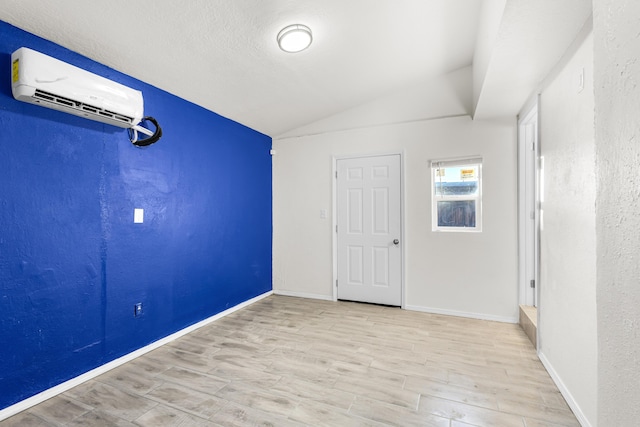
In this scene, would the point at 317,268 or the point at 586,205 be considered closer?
the point at 586,205

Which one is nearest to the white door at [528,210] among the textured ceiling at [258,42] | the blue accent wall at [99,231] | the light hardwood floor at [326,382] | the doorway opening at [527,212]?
the doorway opening at [527,212]

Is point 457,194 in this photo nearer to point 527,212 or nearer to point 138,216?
point 527,212

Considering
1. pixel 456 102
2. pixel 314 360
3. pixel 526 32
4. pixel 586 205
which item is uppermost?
pixel 456 102

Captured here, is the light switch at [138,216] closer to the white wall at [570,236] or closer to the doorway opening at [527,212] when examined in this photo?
the white wall at [570,236]

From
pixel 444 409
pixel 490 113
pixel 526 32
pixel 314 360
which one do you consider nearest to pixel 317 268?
pixel 314 360

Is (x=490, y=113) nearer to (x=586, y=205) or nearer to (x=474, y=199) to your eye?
(x=474, y=199)

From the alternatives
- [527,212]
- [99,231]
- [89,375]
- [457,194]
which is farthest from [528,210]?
[89,375]

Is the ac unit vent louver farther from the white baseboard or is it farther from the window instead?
the window

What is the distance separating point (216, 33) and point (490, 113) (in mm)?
2879

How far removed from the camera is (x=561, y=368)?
2045 millimetres

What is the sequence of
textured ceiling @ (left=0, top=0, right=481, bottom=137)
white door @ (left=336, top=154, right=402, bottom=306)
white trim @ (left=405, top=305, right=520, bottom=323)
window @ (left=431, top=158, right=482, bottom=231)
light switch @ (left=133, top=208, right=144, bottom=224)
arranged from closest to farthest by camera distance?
textured ceiling @ (left=0, top=0, right=481, bottom=137) < light switch @ (left=133, top=208, right=144, bottom=224) < white trim @ (left=405, top=305, right=520, bottom=323) < window @ (left=431, top=158, right=482, bottom=231) < white door @ (left=336, top=154, right=402, bottom=306)

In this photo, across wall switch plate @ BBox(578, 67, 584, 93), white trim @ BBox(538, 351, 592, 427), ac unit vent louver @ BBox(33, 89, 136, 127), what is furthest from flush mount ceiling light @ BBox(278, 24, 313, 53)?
white trim @ BBox(538, 351, 592, 427)

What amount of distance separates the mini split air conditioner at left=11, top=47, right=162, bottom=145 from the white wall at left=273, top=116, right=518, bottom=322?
7.85ft

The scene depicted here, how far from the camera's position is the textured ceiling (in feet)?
6.41
